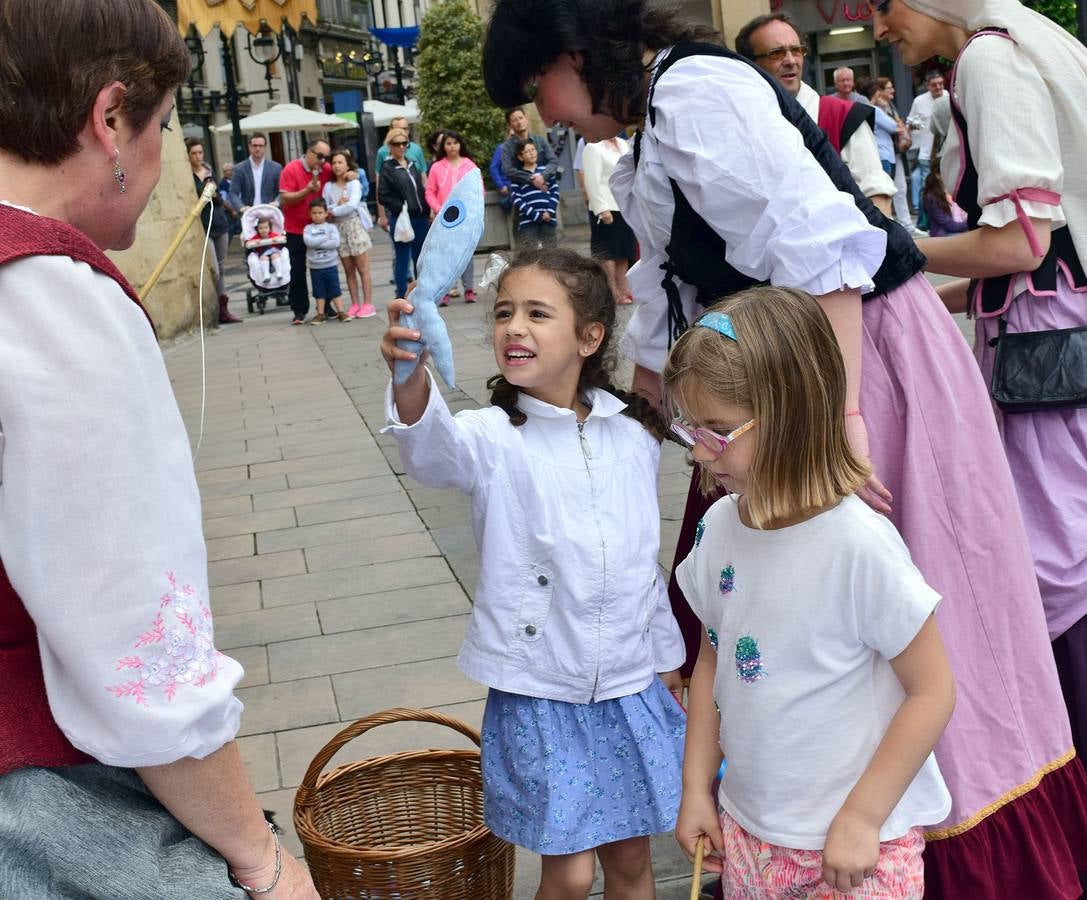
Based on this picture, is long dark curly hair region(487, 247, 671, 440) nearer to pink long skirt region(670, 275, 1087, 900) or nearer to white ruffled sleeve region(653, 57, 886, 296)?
white ruffled sleeve region(653, 57, 886, 296)

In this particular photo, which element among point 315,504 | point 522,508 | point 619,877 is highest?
point 522,508

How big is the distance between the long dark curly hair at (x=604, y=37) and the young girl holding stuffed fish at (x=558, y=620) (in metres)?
0.39

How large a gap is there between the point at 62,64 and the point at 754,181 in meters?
1.26

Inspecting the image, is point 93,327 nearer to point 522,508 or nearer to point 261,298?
point 522,508

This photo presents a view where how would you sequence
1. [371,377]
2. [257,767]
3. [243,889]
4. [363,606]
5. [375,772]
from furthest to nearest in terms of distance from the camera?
[371,377] → [363,606] → [257,767] → [375,772] → [243,889]

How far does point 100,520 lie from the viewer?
1.30m

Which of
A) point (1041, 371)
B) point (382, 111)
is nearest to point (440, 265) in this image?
point (1041, 371)

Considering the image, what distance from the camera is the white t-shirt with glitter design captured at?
192 centimetres

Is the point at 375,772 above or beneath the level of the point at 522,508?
beneath

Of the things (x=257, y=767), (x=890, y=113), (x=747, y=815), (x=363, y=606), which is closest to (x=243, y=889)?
(x=747, y=815)

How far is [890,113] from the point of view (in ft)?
55.7

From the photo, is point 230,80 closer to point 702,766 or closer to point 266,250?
point 266,250

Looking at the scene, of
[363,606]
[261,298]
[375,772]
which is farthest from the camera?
[261,298]

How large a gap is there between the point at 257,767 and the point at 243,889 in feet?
7.68
